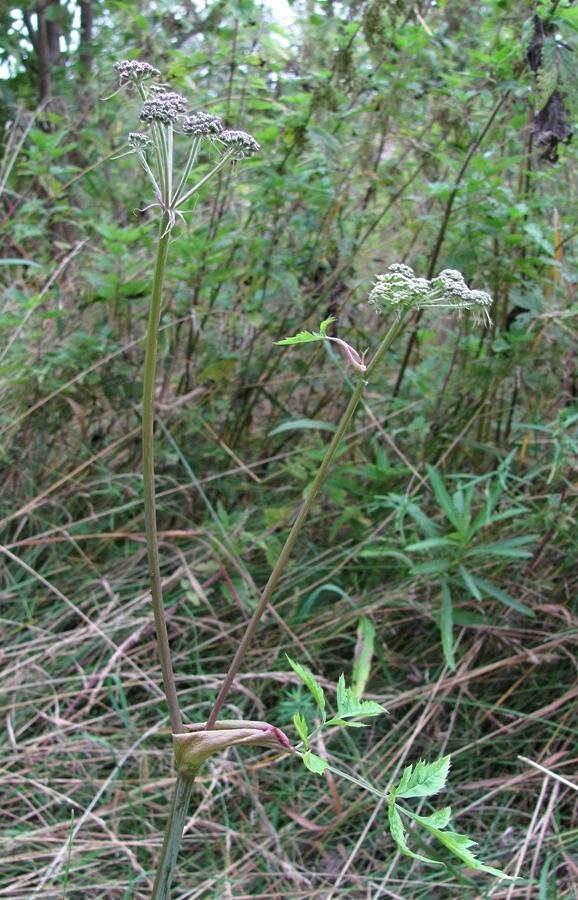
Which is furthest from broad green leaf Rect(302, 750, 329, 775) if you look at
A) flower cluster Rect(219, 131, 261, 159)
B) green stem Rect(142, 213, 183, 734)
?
flower cluster Rect(219, 131, 261, 159)

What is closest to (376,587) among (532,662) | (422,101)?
(532,662)

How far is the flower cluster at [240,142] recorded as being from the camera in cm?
105

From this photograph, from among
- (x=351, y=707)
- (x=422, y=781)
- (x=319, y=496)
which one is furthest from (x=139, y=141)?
(x=319, y=496)

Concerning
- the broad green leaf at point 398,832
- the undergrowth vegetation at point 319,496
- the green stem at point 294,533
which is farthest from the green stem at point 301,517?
the undergrowth vegetation at point 319,496

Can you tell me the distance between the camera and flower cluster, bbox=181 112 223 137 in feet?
3.30

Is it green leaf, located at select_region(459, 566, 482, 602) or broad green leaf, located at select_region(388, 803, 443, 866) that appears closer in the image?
broad green leaf, located at select_region(388, 803, 443, 866)

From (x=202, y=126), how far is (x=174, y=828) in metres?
0.98

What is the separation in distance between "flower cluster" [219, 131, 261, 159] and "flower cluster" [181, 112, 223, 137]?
0.01m

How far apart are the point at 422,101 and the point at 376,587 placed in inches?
76.4

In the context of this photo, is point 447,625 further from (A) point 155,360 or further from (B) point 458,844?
(A) point 155,360

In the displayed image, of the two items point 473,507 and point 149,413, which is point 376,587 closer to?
point 473,507

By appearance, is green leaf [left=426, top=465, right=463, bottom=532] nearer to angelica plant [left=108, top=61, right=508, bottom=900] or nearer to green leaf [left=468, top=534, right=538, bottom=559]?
green leaf [left=468, top=534, right=538, bottom=559]

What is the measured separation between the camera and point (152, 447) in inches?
41.8

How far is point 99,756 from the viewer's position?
2.10 meters
